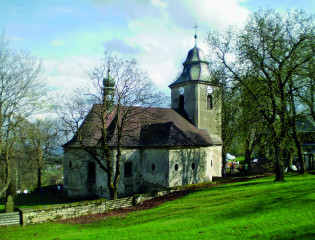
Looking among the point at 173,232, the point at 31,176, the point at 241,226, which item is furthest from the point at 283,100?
the point at 31,176

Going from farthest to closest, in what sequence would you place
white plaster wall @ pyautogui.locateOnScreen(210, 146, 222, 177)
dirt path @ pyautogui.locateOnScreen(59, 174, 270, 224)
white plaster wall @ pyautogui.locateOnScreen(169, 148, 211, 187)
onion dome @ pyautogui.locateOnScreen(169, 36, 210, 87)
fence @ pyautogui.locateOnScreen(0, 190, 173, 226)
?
white plaster wall @ pyautogui.locateOnScreen(210, 146, 222, 177) < onion dome @ pyautogui.locateOnScreen(169, 36, 210, 87) < white plaster wall @ pyautogui.locateOnScreen(169, 148, 211, 187) < dirt path @ pyautogui.locateOnScreen(59, 174, 270, 224) < fence @ pyautogui.locateOnScreen(0, 190, 173, 226)

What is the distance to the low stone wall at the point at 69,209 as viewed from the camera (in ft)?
52.2

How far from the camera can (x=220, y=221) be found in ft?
36.2

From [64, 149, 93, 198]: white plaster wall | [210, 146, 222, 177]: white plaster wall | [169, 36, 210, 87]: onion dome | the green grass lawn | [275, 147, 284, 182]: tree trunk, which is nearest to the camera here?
the green grass lawn

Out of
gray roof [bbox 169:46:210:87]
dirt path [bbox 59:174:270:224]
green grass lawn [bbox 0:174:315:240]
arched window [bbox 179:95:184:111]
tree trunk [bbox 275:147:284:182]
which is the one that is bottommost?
dirt path [bbox 59:174:270:224]

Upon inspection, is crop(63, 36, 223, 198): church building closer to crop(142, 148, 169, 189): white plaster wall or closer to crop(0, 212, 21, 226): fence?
crop(142, 148, 169, 189): white plaster wall

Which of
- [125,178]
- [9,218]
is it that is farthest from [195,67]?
[9,218]

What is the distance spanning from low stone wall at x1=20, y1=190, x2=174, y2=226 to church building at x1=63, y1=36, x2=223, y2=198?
4893mm

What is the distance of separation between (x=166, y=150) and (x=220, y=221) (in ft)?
41.4

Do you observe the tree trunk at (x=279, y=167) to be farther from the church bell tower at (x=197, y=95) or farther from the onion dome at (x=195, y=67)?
the onion dome at (x=195, y=67)

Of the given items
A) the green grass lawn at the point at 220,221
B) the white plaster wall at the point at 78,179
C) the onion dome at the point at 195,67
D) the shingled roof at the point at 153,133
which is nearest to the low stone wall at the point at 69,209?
the green grass lawn at the point at 220,221

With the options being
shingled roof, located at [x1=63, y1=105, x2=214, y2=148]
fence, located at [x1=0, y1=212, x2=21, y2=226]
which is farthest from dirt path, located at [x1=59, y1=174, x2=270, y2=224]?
shingled roof, located at [x1=63, y1=105, x2=214, y2=148]

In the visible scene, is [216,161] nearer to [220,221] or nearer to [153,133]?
[153,133]

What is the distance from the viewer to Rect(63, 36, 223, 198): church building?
23750 mm
